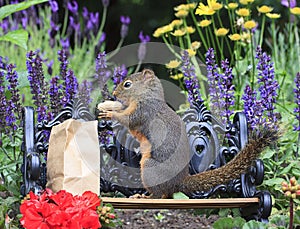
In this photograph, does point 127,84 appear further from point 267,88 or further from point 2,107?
point 267,88

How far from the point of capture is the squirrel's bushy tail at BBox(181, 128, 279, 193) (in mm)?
3000

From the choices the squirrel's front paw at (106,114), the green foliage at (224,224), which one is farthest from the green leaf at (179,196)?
the squirrel's front paw at (106,114)

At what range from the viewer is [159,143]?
3059 millimetres

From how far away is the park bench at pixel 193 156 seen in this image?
116 inches

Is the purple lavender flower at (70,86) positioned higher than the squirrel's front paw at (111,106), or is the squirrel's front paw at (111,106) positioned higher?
the purple lavender flower at (70,86)

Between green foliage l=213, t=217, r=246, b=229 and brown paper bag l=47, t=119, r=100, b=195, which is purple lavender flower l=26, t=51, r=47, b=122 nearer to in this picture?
brown paper bag l=47, t=119, r=100, b=195

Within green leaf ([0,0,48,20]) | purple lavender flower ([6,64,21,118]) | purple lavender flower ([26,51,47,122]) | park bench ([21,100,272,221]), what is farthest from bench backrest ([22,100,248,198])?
green leaf ([0,0,48,20])

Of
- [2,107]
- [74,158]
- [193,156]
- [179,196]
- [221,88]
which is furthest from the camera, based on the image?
[221,88]

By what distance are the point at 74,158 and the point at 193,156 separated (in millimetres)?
622

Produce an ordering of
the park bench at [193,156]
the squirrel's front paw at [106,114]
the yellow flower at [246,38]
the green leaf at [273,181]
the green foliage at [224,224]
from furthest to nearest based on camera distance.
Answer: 1. the yellow flower at [246,38]
2. the green leaf at [273,181]
3. the squirrel's front paw at [106,114]
4. the park bench at [193,156]
5. the green foliage at [224,224]

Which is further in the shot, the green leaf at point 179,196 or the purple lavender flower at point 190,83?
the purple lavender flower at point 190,83

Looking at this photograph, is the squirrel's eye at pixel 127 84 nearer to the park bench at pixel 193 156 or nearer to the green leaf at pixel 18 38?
the park bench at pixel 193 156

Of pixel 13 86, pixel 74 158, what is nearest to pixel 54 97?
pixel 13 86

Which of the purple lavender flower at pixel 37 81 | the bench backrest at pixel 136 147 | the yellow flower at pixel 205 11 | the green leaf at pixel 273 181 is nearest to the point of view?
the bench backrest at pixel 136 147
